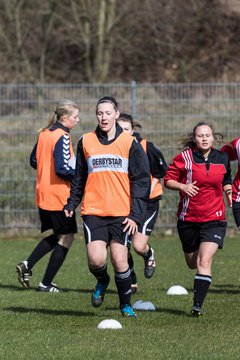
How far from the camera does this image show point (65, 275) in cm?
1288

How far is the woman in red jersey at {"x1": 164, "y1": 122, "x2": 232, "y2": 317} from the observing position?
8938 millimetres

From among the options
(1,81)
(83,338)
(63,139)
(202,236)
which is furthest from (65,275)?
(1,81)

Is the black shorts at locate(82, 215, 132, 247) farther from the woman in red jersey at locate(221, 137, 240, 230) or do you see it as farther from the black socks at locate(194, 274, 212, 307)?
the woman in red jersey at locate(221, 137, 240, 230)

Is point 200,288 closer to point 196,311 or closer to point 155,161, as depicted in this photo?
point 196,311

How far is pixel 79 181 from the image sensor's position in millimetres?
8672

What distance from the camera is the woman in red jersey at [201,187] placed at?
8.94 m

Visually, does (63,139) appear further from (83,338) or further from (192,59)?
(192,59)

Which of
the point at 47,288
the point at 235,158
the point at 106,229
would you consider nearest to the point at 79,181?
the point at 106,229

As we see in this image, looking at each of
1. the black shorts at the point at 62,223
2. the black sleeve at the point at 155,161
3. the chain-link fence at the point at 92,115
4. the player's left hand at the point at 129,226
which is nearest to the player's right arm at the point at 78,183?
the player's left hand at the point at 129,226

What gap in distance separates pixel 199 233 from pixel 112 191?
1.11 metres

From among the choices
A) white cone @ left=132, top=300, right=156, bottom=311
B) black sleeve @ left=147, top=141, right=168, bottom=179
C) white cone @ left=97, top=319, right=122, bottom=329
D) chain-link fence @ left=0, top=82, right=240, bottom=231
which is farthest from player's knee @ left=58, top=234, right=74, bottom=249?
chain-link fence @ left=0, top=82, right=240, bottom=231

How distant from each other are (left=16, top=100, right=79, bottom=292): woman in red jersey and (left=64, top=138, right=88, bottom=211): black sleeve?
2.24 metres

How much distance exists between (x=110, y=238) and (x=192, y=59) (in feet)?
71.1

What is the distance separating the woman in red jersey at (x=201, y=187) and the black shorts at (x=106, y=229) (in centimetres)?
80
